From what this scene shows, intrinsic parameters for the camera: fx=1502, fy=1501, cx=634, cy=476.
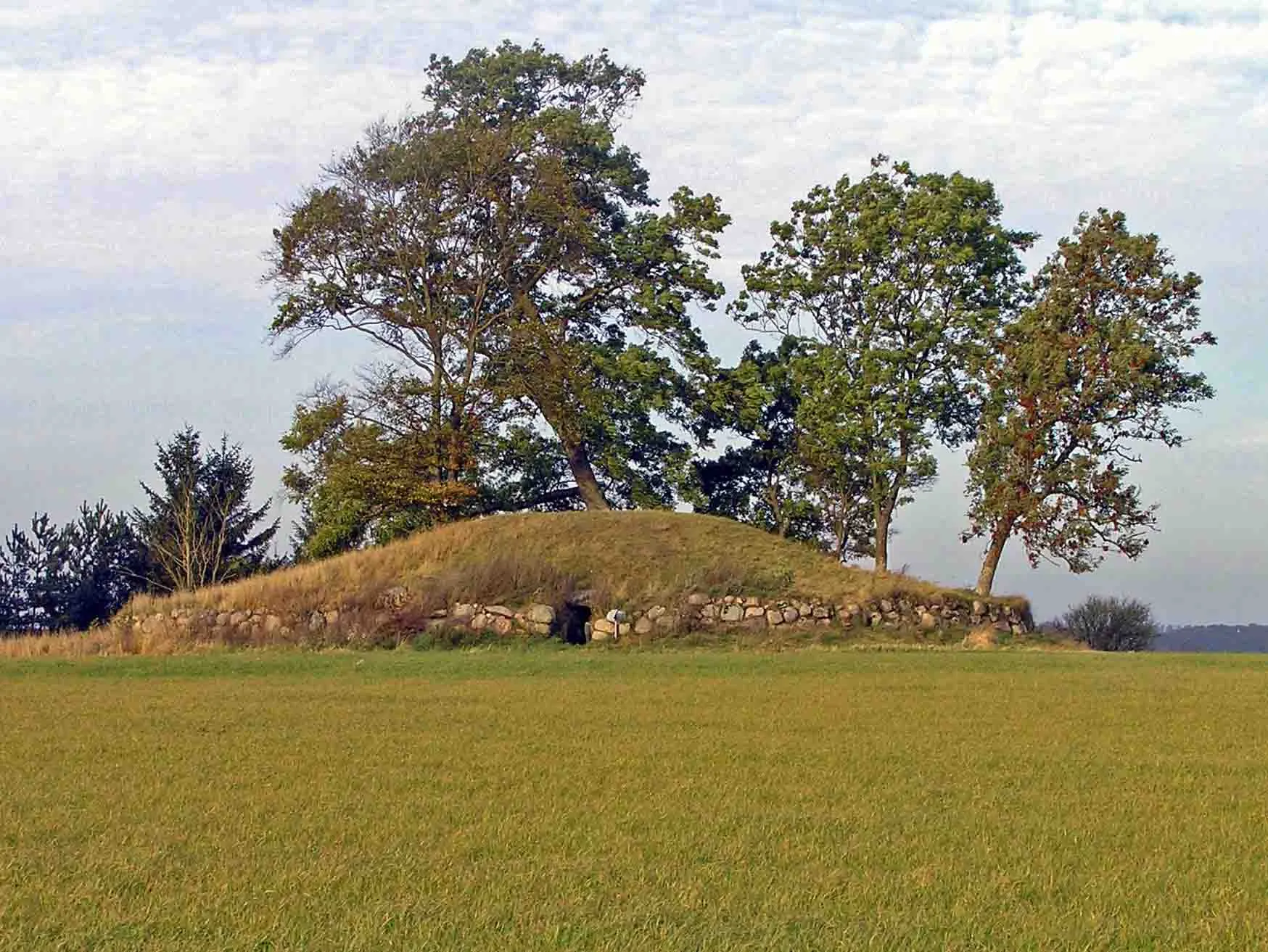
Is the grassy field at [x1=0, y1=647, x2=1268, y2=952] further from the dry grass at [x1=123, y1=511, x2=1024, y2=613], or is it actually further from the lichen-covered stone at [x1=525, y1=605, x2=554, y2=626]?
the dry grass at [x1=123, y1=511, x2=1024, y2=613]

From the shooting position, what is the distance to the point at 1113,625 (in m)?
41.8

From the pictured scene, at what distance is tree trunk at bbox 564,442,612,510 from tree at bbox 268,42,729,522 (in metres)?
0.04

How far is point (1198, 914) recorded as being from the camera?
22.1 feet

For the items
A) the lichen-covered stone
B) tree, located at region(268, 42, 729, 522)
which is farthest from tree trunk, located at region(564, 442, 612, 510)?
the lichen-covered stone

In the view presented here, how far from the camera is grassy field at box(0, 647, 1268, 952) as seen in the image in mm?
6500

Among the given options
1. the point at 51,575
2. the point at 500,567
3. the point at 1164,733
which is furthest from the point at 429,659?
the point at 51,575

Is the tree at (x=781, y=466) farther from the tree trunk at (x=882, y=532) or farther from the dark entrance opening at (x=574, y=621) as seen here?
the dark entrance opening at (x=574, y=621)

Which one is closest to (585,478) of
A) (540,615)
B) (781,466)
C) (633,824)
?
(781,466)

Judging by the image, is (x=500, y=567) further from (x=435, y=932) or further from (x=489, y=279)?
(x=435, y=932)

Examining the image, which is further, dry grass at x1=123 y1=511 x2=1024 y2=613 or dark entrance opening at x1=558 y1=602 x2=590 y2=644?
dry grass at x1=123 y1=511 x2=1024 y2=613

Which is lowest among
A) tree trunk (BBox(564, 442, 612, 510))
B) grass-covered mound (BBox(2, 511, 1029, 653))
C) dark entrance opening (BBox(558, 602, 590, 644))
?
dark entrance opening (BBox(558, 602, 590, 644))

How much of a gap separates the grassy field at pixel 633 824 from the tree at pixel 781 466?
78.9ft

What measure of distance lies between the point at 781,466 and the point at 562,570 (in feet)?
42.5

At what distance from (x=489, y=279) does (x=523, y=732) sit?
28.1 m
